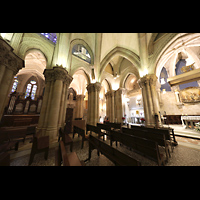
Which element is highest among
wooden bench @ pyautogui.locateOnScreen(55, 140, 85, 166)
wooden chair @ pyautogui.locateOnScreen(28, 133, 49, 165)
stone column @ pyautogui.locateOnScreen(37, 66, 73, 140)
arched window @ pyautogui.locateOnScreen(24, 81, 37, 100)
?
arched window @ pyautogui.locateOnScreen(24, 81, 37, 100)

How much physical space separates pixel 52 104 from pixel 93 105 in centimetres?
377

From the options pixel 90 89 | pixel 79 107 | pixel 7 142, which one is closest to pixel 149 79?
pixel 90 89

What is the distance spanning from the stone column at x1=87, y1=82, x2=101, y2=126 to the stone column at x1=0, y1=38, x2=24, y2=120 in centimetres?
542

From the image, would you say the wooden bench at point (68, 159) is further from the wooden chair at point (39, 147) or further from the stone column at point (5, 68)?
A: the stone column at point (5, 68)

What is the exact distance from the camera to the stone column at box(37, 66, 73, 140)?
14.4 ft

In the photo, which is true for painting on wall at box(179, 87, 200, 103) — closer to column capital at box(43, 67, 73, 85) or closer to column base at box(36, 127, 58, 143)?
column capital at box(43, 67, 73, 85)

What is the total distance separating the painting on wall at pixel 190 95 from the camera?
8.95m

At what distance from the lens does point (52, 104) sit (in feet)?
15.4

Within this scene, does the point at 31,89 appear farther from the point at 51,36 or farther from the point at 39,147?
the point at 39,147

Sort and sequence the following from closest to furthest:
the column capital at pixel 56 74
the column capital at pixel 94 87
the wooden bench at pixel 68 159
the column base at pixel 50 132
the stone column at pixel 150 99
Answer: the wooden bench at pixel 68 159 < the column base at pixel 50 132 < the column capital at pixel 56 74 < the stone column at pixel 150 99 < the column capital at pixel 94 87

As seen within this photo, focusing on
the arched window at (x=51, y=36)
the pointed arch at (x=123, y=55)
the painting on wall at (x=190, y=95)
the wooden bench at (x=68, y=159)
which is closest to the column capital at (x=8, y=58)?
the arched window at (x=51, y=36)

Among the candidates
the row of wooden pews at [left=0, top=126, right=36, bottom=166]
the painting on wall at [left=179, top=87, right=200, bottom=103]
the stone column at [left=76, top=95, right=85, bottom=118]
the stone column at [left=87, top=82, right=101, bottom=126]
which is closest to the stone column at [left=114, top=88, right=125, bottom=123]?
the stone column at [left=87, top=82, right=101, bottom=126]

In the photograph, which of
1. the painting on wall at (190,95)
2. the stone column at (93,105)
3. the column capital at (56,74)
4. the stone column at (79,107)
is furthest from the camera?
the stone column at (79,107)
